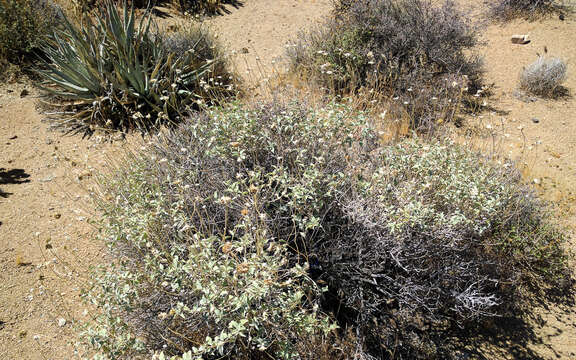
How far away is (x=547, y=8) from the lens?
7371 millimetres

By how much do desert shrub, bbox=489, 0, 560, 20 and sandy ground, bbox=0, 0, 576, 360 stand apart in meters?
0.25

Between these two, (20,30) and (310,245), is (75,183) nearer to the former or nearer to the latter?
(310,245)

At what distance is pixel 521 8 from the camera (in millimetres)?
7449

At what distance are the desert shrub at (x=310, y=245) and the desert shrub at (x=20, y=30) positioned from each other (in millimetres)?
3978

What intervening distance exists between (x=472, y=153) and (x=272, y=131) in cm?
203

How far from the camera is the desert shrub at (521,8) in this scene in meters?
7.33

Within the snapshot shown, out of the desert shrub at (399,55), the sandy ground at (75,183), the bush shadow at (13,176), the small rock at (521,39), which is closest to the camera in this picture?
the sandy ground at (75,183)

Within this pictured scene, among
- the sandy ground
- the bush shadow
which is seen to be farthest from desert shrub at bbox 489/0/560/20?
the bush shadow

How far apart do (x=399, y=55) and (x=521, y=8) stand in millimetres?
3641

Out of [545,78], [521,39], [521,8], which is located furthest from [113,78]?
[521,8]

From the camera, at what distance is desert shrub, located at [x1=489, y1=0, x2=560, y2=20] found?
7332 millimetres

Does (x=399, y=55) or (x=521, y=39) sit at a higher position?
(x=399, y=55)

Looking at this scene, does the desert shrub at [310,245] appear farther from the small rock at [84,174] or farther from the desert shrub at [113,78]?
the desert shrub at [113,78]

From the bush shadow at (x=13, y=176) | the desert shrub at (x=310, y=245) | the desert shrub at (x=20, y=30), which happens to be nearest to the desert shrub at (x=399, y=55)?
the desert shrub at (x=310, y=245)
